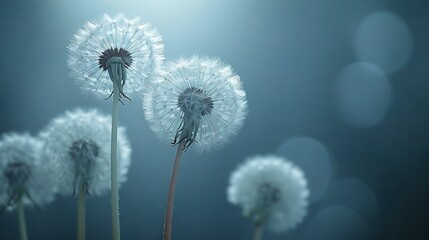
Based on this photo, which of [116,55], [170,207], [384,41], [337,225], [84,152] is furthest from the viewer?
[384,41]

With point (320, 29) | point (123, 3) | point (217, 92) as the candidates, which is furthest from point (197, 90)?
point (320, 29)

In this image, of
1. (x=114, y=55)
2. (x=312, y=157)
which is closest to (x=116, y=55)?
(x=114, y=55)

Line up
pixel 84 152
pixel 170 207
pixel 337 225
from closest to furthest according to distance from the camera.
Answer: pixel 170 207
pixel 84 152
pixel 337 225

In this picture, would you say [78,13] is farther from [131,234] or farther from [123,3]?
[131,234]

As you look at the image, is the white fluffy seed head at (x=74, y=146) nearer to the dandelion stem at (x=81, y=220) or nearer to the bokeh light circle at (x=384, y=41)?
the dandelion stem at (x=81, y=220)

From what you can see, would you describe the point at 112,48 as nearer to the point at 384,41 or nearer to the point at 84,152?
the point at 84,152
